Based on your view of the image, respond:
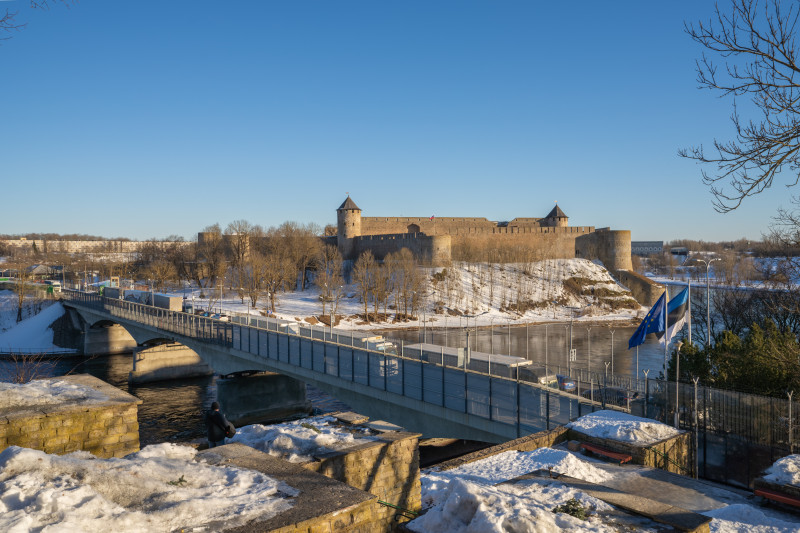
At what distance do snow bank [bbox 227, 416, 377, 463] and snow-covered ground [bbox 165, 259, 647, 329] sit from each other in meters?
49.1

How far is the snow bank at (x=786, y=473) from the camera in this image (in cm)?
813

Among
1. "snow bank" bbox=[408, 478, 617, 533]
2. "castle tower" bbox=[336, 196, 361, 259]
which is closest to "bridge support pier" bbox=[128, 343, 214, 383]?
"snow bank" bbox=[408, 478, 617, 533]

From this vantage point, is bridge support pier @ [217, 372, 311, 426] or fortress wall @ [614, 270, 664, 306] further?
fortress wall @ [614, 270, 664, 306]

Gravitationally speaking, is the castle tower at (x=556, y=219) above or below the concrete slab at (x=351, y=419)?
above

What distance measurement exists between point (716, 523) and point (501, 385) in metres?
8.34

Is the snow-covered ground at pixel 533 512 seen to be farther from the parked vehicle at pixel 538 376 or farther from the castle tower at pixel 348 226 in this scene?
the castle tower at pixel 348 226

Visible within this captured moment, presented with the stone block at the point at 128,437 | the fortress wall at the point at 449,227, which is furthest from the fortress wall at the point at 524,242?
the stone block at the point at 128,437

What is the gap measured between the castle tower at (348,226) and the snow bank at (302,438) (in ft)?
251

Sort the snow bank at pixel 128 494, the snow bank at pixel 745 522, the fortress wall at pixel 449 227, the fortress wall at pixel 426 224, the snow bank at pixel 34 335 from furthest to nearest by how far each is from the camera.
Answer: the fortress wall at pixel 426 224 → the fortress wall at pixel 449 227 → the snow bank at pixel 34 335 → the snow bank at pixel 745 522 → the snow bank at pixel 128 494

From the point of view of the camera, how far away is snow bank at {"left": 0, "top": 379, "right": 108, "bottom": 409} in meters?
6.54

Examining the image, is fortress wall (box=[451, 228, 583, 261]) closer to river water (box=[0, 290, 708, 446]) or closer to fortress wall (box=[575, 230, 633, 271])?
fortress wall (box=[575, 230, 633, 271])

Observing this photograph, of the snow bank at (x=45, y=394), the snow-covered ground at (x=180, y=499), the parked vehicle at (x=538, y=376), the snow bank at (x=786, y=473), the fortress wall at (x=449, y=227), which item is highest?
the fortress wall at (x=449, y=227)

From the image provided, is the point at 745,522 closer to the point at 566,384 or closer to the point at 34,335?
the point at 566,384

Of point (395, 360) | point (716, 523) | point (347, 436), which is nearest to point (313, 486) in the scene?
point (347, 436)
